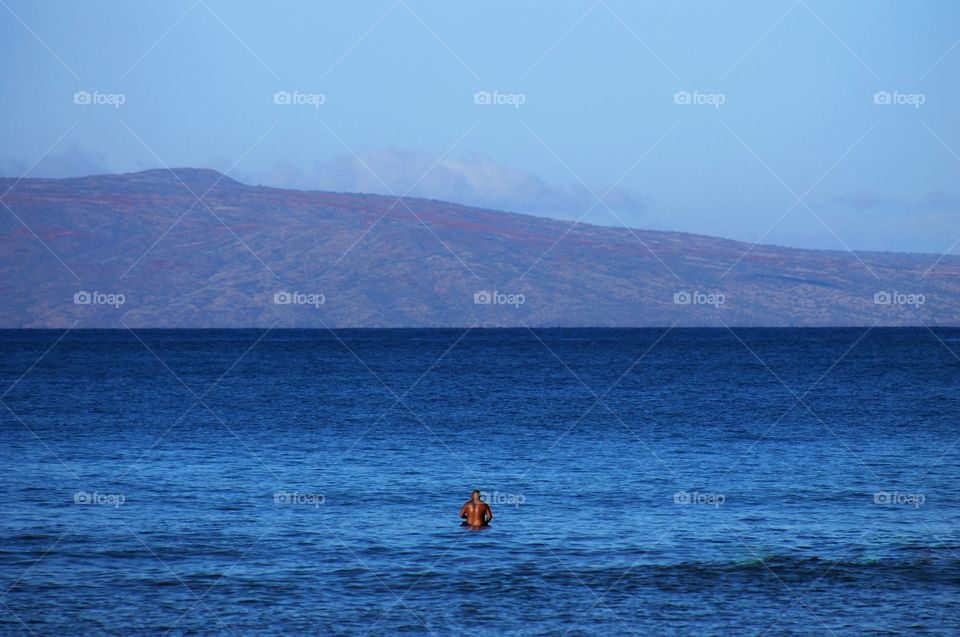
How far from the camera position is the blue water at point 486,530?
27.8 m

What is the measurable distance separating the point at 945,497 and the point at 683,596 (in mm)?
17187

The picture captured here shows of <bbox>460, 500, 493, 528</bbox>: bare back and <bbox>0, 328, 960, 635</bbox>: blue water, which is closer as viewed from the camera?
<bbox>0, 328, 960, 635</bbox>: blue water

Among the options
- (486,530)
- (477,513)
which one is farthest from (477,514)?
(486,530)

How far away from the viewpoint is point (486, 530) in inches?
1417

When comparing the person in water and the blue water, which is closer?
the blue water

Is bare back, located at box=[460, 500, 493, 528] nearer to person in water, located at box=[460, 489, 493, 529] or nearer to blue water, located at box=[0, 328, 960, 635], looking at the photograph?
person in water, located at box=[460, 489, 493, 529]

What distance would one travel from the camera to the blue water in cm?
2780

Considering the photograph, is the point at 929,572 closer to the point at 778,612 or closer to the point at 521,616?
the point at 778,612

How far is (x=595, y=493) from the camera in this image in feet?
142

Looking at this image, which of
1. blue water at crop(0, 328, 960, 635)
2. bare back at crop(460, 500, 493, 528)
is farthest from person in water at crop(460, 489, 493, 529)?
blue water at crop(0, 328, 960, 635)

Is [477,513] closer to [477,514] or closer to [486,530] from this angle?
[477,514]

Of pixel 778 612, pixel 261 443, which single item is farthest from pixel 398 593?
pixel 261 443

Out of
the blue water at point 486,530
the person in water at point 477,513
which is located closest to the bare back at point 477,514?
the person in water at point 477,513

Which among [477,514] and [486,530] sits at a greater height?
[477,514]
